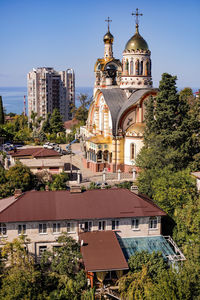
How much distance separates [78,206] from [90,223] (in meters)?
1.30

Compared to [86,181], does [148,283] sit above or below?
below

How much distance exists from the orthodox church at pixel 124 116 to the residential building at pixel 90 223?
14.7 metres

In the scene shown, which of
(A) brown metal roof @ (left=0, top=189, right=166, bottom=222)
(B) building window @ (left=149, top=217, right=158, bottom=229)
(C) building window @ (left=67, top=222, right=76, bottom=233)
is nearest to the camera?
(A) brown metal roof @ (left=0, top=189, right=166, bottom=222)

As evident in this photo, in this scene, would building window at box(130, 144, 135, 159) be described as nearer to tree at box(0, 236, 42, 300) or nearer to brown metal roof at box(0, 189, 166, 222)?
brown metal roof at box(0, 189, 166, 222)

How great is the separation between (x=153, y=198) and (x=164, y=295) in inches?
411

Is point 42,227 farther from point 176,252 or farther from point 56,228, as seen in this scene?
point 176,252

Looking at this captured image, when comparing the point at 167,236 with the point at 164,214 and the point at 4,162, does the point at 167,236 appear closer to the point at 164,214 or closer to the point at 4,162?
the point at 164,214

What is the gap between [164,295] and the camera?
1908 centimetres

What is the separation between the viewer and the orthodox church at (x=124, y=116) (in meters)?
40.3

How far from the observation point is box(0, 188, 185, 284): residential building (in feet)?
76.5

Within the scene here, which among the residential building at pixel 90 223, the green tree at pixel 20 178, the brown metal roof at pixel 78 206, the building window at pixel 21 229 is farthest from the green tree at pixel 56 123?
the building window at pixel 21 229

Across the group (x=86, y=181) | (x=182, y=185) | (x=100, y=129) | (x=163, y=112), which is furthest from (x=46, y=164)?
(x=182, y=185)

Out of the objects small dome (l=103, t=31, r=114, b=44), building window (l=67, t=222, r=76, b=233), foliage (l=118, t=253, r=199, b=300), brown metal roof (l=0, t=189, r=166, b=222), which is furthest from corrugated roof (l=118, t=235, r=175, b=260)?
small dome (l=103, t=31, r=114, b=44)

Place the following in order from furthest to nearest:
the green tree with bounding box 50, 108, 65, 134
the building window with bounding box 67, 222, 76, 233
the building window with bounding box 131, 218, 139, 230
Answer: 1. the green tree with bounding box 50, 108, 65, 134
2. the building window with bounding box 131, 218, 139, 230
3. the building window with bounding box 67, 222, 76, 233
